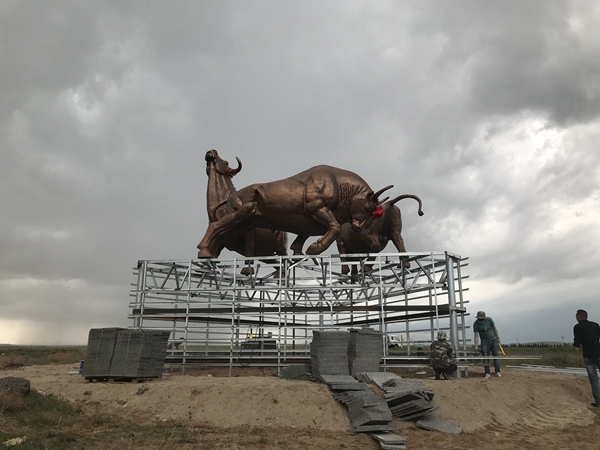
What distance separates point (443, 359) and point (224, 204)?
9783 millimetres

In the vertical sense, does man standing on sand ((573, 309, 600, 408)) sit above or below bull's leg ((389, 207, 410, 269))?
below

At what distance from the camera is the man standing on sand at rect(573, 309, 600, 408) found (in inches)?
424

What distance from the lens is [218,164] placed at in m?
19.0

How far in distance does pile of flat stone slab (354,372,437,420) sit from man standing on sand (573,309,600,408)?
401cm

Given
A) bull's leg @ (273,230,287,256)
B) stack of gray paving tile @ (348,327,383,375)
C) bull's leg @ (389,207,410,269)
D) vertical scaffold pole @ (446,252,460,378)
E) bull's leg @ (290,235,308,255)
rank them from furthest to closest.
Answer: bull's leg @ (273,230,287,256) → bull's leg @ (389,207,410,269) → bull's leg @ (290,235,308,255) → vertical scaffold pole @ (446,252,460,378) → stack of gray paving tile @ (348,327,383,375)

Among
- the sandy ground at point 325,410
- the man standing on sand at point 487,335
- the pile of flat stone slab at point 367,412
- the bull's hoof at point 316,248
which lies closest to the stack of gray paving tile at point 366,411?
the pile of flat stone slab at point 367,412

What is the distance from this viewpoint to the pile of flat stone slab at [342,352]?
35.3ft

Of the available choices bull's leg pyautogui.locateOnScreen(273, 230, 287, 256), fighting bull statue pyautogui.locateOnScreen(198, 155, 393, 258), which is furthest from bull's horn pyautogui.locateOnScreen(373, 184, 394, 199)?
bull's leg pyautogui.locateOnScreen(273, 230, 287, 256)

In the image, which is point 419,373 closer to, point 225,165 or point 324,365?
point 324,365

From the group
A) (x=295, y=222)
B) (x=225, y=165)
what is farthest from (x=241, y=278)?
(x=225, y=165)

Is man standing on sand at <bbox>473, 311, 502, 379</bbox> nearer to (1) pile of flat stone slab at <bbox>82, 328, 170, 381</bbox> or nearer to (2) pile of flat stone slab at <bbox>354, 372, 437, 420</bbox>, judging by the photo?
(2) pile of flat stone slab at <bbox>354, 372, 437, 420</bbox>

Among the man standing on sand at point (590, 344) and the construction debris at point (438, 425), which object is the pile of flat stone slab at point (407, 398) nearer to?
the construction debris at point (438, 425)

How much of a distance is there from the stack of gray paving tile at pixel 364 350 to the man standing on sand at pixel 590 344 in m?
4.46

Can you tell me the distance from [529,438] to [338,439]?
11.6 feet
